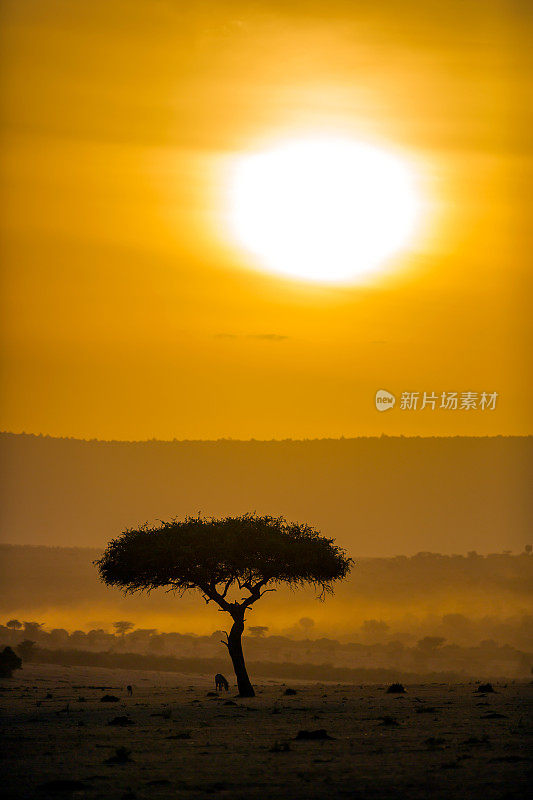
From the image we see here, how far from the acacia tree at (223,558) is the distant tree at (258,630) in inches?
4285

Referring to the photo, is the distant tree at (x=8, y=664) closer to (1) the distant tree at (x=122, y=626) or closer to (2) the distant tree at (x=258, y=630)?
(1) the distant tree at (x=122, y=626)

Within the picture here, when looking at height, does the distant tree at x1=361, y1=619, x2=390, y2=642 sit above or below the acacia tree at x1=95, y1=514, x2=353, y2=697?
above

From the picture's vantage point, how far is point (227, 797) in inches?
995

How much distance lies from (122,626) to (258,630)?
19373 mm

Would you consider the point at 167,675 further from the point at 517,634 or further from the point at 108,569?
the point at 517,634

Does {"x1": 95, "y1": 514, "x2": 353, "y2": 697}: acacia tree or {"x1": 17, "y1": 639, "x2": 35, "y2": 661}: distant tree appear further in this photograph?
{"x1": 17, "y1": 639, "x2": 35, "y2": 661}: distant tree

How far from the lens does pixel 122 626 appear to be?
173 meters

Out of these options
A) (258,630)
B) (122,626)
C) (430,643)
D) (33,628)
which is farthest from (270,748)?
(122,626)

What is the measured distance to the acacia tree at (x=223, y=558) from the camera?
57.6 m

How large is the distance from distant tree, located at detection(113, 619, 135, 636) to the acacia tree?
109569 millimetres

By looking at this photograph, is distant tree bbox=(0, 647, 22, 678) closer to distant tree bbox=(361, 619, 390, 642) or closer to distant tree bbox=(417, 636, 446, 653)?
distant tree bbox=(417, 636, 446, 653)

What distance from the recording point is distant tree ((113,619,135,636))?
167775 millimetres

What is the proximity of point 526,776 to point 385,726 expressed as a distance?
12.5 meters

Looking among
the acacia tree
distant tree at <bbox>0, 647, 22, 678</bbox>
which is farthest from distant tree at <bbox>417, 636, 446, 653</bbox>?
the acacia tree
